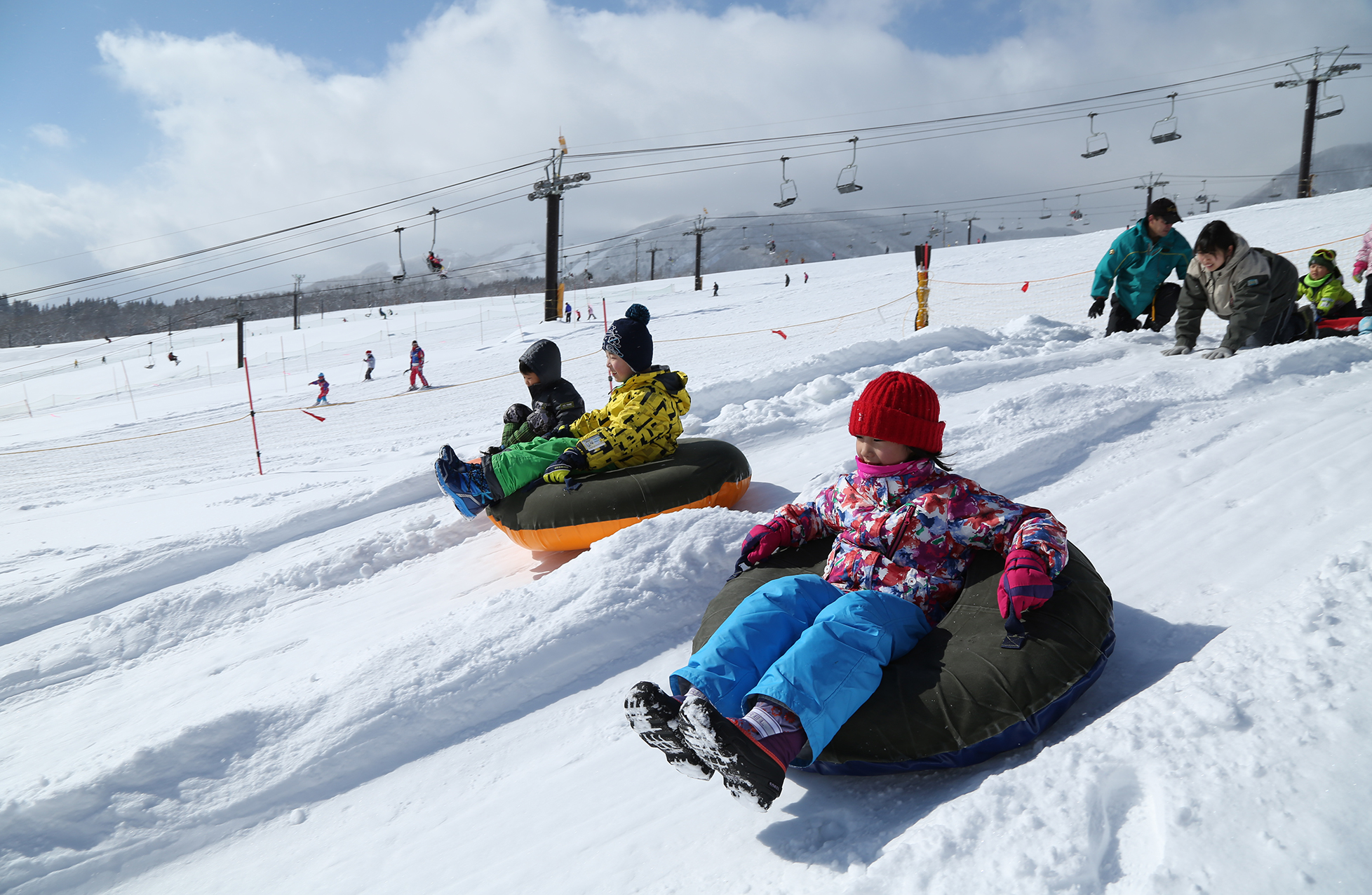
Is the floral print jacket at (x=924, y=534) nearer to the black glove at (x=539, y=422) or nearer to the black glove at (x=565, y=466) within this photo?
the black glove at (x=565, y=466)

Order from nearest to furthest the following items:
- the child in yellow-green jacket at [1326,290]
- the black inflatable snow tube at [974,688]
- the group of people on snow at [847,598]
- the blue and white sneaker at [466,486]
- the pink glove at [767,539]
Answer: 1. the group of people on snow at [847,598]
2. the black inflatable snow tube at [974,688]
3. the pink glove at [767,539]
4. the blue and white sneaker at [466,486]
5. the child in yellow-green jacket at [1326,290]

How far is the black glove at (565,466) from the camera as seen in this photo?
14.1 ft

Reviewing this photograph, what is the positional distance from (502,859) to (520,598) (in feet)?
4.60

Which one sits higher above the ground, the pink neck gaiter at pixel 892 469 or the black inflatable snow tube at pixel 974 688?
the pink neck gaiter at pixel 892 469

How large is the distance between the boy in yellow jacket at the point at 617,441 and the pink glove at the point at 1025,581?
2560 mm

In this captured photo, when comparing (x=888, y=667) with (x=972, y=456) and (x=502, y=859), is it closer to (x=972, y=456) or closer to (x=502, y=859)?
(x=502, y=859)

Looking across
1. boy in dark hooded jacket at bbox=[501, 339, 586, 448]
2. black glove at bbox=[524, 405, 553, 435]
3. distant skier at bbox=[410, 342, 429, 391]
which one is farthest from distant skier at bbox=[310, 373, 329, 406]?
black glove at bbox=[524, 405, 553, 435]

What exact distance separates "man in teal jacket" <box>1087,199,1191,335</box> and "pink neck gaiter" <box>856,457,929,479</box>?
21.4ft

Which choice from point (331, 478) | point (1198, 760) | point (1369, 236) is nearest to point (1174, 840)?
point (1198, 760)

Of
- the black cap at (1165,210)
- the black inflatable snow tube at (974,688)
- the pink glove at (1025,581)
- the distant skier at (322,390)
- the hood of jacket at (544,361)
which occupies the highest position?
the black cap at (1165,210)

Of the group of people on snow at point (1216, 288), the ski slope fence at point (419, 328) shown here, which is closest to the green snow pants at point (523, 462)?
the group of people on snow at point (1216, 288)

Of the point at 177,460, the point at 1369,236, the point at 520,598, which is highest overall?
the point at 1369,236

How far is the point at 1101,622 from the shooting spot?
7.63 feet

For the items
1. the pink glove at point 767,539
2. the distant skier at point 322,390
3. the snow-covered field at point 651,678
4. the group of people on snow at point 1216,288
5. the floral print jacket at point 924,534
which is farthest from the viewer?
the distant skier at point 322,390
